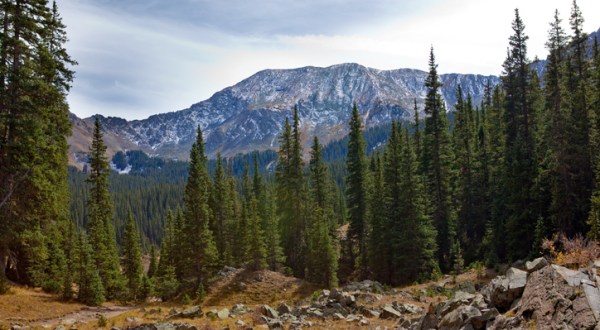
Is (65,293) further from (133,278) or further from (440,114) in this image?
(440,114)

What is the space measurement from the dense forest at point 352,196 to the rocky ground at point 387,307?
3394 millimetres

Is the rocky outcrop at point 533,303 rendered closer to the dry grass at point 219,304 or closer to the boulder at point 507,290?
the boulder at point 507,290

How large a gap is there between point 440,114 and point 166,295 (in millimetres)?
31466

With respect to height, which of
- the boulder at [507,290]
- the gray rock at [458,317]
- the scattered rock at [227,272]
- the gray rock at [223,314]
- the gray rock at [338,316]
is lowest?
the scattered rock at [227,272]

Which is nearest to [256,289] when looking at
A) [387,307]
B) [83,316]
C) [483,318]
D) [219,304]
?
[219,304]

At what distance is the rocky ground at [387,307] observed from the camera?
989 centimetres

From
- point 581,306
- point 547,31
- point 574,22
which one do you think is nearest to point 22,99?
point 581,306

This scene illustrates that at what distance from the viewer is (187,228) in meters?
35.5

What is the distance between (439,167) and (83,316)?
3245 centimetres

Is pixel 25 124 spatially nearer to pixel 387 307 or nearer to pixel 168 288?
pixel 168 288

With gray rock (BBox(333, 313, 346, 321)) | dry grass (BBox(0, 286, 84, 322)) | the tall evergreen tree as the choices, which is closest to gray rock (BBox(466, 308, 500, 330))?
gray rock (BBox(333, 313, 346, 321))

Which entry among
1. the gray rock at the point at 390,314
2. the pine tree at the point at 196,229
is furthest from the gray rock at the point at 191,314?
the pine tree at the point at 196,229

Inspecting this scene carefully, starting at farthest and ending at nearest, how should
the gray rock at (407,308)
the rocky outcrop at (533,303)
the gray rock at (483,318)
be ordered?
the gray rock at (407,308), the gray rock at (483,318), the rocky outcrop at (533,303)

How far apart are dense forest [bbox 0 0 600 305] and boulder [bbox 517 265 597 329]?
13.9 m
